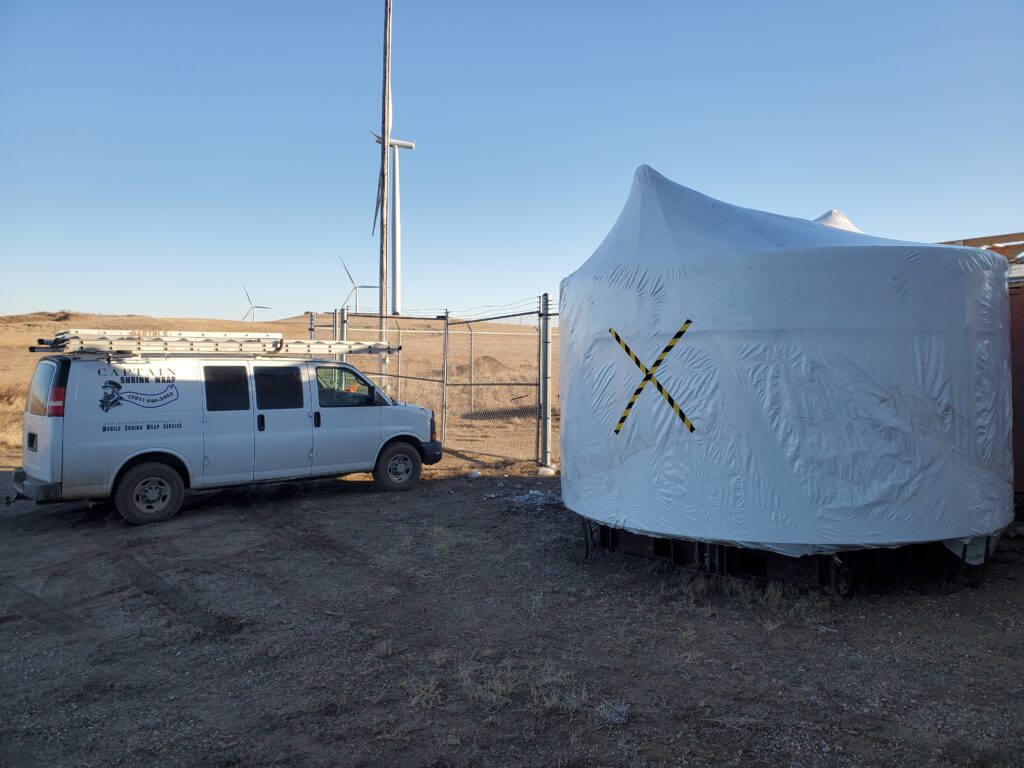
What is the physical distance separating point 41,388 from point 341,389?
354cm

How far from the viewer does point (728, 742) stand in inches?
150

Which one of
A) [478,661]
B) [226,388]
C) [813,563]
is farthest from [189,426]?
[813,563]

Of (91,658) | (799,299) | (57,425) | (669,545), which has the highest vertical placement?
(799,299)

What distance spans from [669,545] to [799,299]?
231 centimetres

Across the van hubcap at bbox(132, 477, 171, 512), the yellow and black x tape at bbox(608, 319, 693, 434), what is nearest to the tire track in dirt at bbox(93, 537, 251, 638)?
the van hubcap at bbox(132, 477, 171, 512)

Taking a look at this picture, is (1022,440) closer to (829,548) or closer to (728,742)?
(829,548)

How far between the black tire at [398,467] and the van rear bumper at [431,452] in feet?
0.32

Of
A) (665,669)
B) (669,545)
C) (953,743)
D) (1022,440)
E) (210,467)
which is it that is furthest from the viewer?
(210,467)

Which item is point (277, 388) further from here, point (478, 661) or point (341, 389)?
point (478, 661)

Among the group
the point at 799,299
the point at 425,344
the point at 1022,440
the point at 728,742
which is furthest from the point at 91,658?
the point at 425,344

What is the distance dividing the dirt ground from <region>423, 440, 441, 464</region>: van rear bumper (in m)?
3.19

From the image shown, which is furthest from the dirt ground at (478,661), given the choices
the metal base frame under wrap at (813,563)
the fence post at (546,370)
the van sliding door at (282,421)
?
the fence post at (546,370)

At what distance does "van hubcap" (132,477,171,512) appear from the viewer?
29.0 feet

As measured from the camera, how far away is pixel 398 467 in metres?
11.0
